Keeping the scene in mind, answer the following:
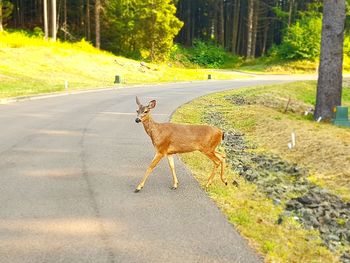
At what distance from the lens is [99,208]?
668cm

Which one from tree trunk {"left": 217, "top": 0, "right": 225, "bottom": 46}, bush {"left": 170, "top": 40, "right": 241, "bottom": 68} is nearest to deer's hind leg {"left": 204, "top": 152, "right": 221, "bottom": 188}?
bush {"left": 170, "top": 40, "right": 241, "bottom": 68}

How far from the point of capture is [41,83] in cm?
3050

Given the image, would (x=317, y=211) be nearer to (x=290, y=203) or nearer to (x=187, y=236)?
(x=290, y=203)

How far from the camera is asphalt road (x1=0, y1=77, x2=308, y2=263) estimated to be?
5227 mm

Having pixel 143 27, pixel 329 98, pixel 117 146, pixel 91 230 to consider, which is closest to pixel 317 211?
pixel 91 230

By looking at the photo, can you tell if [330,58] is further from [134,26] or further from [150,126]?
[134,26]

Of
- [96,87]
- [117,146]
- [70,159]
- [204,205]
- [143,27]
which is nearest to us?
[204,205]

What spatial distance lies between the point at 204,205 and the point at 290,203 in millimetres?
1655

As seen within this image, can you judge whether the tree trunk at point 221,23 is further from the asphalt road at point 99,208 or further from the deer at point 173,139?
the deer at point 173,139

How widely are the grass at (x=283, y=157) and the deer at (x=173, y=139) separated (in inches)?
30.9

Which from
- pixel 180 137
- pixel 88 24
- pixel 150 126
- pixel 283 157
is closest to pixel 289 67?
pixel 88 24

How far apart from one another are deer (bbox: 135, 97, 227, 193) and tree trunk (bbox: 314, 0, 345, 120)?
891cm

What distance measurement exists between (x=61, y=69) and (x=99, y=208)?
107ft

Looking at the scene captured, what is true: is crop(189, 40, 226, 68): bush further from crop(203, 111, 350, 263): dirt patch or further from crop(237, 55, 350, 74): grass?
crop(203, 111, 350, 263): dirt patch
